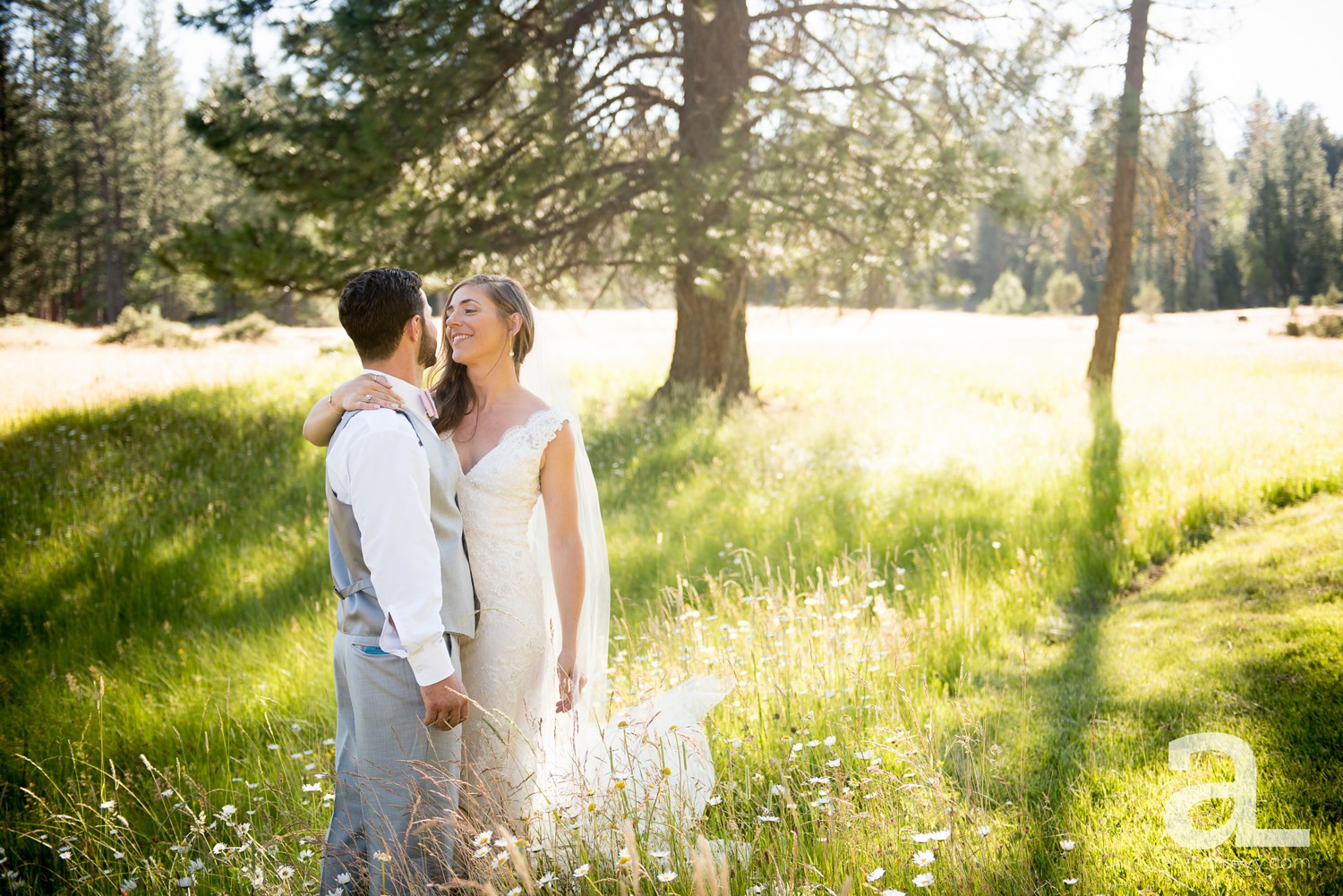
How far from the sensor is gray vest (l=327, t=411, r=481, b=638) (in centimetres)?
234

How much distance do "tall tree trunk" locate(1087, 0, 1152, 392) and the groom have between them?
1270 centimetres

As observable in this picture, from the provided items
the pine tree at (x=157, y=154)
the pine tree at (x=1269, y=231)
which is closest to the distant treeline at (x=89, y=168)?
the pine tree at (x=157, y=154)

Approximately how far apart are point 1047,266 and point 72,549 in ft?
245

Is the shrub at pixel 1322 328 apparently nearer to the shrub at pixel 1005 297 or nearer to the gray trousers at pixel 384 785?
the shrub at pixel 1005 297

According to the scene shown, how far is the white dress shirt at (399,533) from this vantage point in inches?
86.3

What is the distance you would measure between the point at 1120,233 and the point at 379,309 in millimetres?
13672

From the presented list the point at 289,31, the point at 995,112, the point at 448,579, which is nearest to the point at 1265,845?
the point at 448,579

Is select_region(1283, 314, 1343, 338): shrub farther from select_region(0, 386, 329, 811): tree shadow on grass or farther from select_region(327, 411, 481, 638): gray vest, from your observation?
select_region(327, 411, 481, 638): gray vest

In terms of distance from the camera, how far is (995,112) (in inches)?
424

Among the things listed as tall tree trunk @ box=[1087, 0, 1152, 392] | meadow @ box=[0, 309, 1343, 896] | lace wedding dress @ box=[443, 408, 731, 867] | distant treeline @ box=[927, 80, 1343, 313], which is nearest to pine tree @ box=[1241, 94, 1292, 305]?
distant treeline @ box=[927, 80, 1343, 313]

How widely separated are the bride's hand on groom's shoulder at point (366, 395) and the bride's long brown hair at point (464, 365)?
1.90 ft

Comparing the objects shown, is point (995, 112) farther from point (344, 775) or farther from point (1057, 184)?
point (344, 775)

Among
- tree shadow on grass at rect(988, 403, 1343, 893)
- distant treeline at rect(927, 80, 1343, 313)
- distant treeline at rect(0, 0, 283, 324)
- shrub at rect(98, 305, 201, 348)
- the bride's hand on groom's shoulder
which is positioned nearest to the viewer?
the bride's hand on groom's shoulder

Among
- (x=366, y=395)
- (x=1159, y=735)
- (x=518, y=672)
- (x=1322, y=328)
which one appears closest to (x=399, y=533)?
(x=366, y=395)
